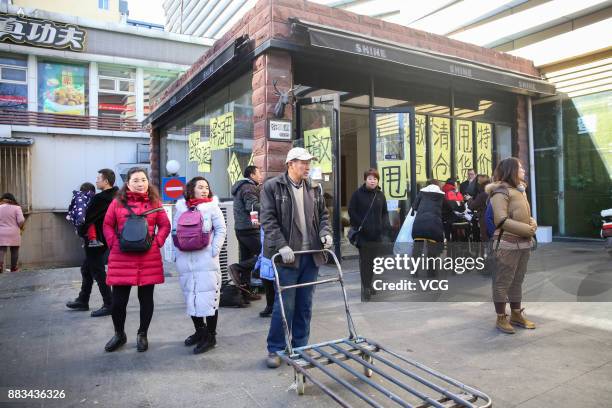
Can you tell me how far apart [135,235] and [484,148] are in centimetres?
912

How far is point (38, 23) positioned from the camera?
16594 mm

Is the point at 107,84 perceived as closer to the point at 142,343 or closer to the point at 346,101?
the point at 346,101

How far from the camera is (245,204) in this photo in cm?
562

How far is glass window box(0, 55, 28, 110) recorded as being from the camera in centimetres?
1634

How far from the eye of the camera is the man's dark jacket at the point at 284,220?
3.61 meters

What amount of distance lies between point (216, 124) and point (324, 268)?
4271 millimetres

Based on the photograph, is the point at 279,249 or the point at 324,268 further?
the point at 324,268

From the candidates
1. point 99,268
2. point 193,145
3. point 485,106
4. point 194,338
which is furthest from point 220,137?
point 485,106

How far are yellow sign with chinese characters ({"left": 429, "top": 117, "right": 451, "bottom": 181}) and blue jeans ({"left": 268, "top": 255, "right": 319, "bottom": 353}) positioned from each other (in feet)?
21.0

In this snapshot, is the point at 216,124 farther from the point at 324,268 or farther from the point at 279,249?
the point at 279,249

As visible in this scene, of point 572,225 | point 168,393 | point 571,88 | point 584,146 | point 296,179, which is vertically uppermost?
point 571,88

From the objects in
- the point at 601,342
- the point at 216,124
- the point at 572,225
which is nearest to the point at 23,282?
the point at 216,124

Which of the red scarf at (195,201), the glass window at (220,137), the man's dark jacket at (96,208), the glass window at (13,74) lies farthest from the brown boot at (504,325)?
the glass window at (13,74)

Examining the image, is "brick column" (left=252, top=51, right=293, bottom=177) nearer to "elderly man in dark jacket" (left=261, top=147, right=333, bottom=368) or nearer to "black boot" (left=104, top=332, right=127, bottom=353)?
"elderly man in dark jacket" (left=261, top=147, right=333, bottom=368)
